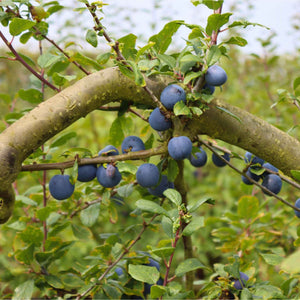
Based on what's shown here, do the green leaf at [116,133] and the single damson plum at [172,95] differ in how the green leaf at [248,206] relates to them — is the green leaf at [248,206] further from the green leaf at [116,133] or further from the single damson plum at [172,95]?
the single damson plum at [172,95]

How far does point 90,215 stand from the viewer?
122 cm

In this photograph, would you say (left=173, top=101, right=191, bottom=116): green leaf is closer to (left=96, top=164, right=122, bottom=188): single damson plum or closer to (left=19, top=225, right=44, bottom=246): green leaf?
(left=96, top=164, right=122, bottom=188): single damson plum

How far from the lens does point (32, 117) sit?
2.75 feet

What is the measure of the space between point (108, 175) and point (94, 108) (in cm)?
17

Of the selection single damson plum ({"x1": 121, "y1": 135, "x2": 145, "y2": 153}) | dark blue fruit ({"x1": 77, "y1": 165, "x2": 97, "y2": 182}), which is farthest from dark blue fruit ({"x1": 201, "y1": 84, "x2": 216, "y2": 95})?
dark blue fruit ({"x1": 77, "y1": 165, "x2": 97, "y2": 182})

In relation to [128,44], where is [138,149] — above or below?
below

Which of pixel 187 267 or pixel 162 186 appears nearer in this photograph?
pixel 187 267

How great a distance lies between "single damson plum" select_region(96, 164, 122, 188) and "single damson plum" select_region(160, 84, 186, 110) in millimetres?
212

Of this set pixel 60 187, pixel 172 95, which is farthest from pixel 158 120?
pixel 60 187

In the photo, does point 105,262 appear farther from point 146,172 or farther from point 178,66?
point 178,66

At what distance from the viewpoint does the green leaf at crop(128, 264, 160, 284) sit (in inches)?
35.5

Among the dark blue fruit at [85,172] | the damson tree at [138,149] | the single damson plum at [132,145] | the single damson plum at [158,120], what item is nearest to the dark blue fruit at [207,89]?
the damson tree at [138,149]

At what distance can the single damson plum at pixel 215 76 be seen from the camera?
880mm

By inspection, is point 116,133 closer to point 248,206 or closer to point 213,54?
point 213,54
